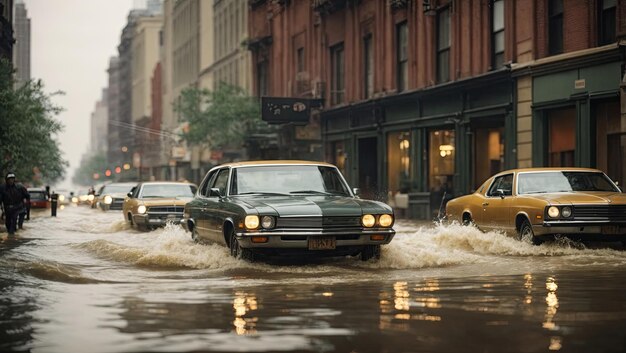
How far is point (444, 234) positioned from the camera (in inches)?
685

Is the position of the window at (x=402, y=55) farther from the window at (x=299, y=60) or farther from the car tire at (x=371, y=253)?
the car tire at (x=371, y=253)

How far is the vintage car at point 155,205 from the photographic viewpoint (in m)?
24.1

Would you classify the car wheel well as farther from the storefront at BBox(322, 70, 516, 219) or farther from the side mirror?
the storefront at BBox(322, 70, 516, 219)

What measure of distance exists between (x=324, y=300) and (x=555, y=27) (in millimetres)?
18227

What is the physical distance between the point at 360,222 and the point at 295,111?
2935 cm

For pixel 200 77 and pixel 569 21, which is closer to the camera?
pixel 569 21

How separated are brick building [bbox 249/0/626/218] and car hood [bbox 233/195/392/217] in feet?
38.8

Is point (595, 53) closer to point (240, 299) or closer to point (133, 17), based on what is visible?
point (240, 299)

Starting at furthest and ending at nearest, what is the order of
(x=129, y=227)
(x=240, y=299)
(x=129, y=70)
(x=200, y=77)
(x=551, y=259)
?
1. (x=129, y=70)
2. (x=200, y=77)
3. (x=129, y=227)
4. (x=551, y=259)
5. (x=240, y=299)

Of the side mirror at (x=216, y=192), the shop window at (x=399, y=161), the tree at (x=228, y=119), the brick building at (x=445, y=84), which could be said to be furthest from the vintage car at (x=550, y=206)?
the tree at (x=228, y=119)

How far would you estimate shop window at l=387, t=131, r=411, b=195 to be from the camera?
34.9 metres

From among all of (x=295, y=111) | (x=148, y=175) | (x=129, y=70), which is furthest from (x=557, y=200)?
(x=129, y=70)

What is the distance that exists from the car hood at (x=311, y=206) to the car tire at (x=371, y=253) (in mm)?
597

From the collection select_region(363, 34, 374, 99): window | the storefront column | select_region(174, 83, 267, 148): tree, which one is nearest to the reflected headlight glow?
the storefront column
